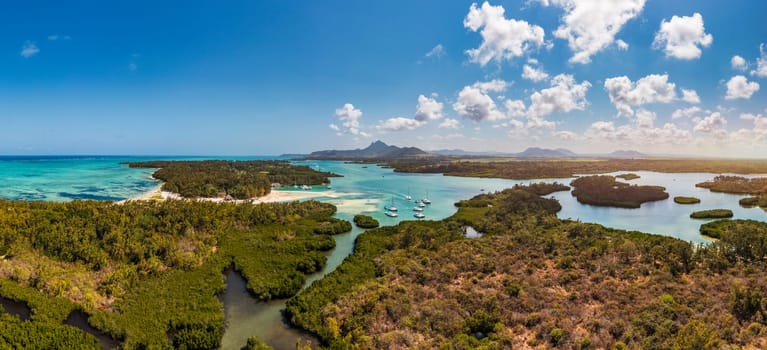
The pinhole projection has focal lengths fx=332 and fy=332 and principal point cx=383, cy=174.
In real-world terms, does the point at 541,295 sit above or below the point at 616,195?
below

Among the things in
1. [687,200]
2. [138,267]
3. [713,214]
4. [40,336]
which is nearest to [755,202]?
[687,200]

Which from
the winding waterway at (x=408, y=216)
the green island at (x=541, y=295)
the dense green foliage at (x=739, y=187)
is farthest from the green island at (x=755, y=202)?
the green island at (x=541, y=295)

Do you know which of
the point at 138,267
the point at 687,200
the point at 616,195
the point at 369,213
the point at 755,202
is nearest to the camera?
the point at 138,267

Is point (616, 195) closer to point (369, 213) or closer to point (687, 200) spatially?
point (687, 200)

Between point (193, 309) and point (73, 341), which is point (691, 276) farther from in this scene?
point (73, 341)

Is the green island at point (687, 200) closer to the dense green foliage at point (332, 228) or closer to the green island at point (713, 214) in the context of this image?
the green island at point (713, 214)
